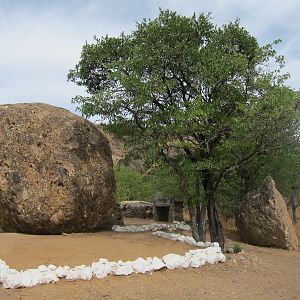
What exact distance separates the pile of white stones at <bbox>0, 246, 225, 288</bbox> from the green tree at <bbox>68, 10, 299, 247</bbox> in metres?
3.22

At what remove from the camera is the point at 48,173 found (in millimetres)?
12789

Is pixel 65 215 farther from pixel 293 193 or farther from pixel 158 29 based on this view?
pixel 293 193

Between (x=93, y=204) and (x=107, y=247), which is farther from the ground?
(x=93, y=204)

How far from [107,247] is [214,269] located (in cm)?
271

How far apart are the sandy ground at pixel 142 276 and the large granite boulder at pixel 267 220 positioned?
3939 millimetres

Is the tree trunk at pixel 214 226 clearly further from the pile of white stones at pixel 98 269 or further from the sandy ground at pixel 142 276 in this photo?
the pile of white stones at pixel 98 269

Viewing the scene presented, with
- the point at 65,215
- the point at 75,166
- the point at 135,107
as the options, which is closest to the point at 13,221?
the point at 65,215

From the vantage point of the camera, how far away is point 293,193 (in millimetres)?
28344

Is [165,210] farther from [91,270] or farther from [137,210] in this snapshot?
[91,270]

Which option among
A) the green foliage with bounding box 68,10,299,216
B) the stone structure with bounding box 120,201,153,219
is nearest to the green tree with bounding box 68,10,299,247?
the green foliage with bounding box 68,10,299,216

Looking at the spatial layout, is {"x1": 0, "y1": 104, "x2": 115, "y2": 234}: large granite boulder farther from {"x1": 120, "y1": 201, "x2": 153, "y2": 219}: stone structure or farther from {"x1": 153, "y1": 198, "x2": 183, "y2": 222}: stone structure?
{"x1": 120, "y1": 201, "x2": 153, "y2": 219}: stone structure

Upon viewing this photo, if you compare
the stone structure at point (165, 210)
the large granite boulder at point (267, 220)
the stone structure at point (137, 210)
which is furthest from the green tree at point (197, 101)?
the stone structure at point (137, 210)

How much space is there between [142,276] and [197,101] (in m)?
5.00

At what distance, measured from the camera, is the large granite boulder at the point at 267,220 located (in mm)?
16578
